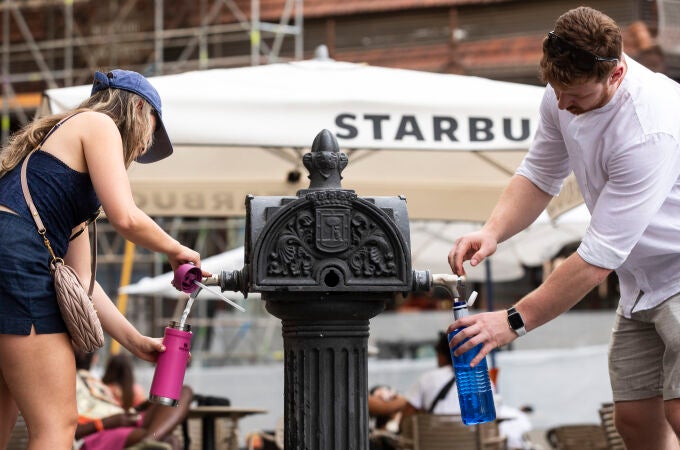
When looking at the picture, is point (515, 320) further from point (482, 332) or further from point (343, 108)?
point (343, 108)

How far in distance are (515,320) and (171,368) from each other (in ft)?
3.29

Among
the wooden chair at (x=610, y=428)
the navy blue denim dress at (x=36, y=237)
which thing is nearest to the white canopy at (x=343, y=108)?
the wooden chair at (x=610, y=428)

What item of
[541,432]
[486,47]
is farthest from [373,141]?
[486,47]

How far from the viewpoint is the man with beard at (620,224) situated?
3.46 m

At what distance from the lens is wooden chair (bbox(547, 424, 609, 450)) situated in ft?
25.9

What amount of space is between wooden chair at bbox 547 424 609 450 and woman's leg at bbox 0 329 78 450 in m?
5.07

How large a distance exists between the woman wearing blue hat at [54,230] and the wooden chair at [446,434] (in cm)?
351

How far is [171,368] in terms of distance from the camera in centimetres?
344

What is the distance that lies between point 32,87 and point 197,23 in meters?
2.89

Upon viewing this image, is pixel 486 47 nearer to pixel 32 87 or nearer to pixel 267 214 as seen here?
pixel 32 87

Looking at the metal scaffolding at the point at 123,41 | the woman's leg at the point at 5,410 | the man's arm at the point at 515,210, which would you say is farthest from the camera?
the metal scaffolding at the point at 123,41

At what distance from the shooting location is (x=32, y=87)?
19.3m

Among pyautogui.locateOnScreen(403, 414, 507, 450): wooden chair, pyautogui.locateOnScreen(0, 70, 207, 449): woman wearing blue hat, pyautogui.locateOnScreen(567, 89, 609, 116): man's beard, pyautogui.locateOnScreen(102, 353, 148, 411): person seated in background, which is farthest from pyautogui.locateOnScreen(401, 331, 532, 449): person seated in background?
pyautogui.locateOnScreen(0, 70, 207, 449): woman wearing blue hat

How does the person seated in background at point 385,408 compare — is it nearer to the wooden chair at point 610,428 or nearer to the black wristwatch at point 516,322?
the wooden chair at point 610,428
